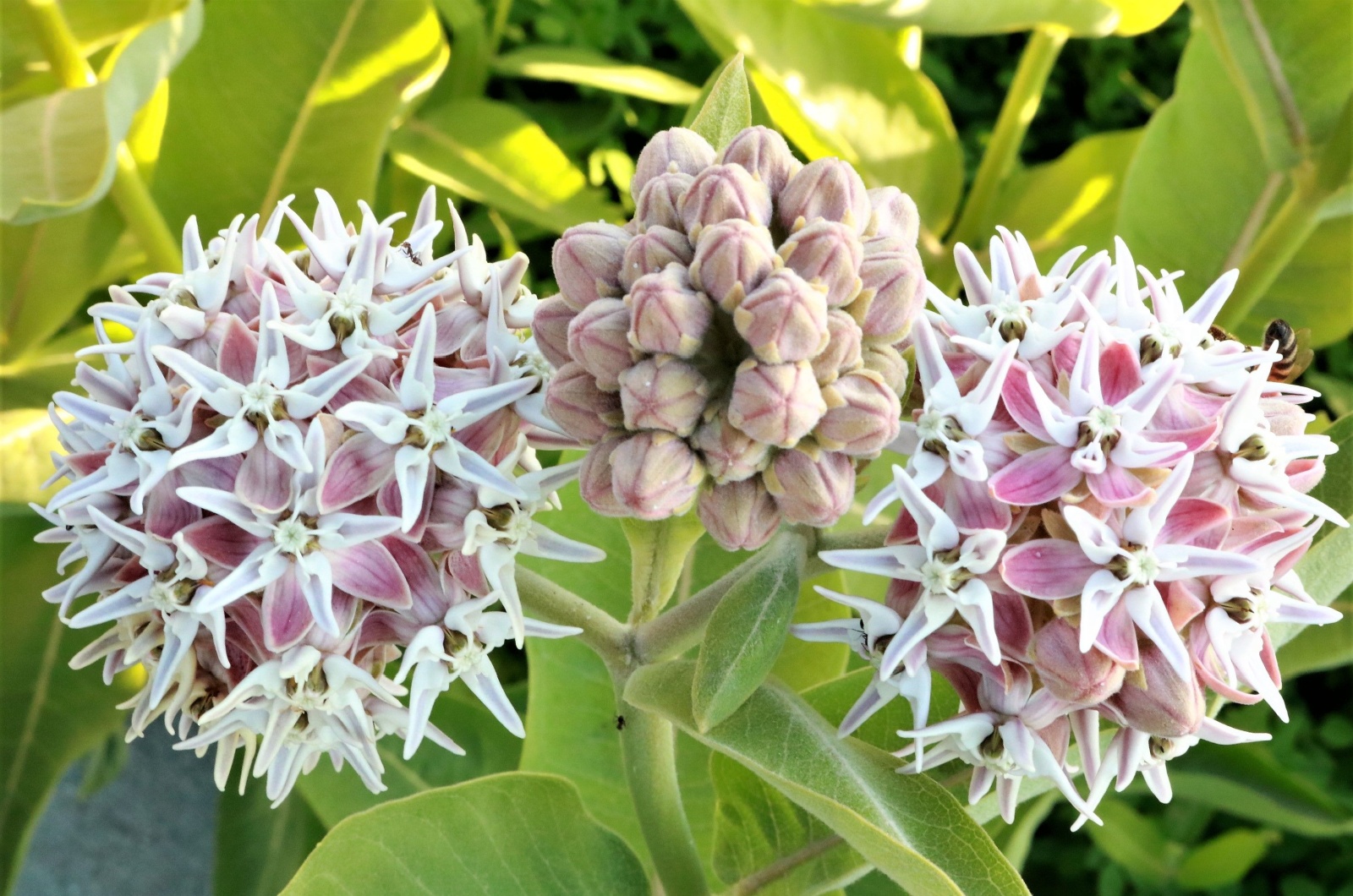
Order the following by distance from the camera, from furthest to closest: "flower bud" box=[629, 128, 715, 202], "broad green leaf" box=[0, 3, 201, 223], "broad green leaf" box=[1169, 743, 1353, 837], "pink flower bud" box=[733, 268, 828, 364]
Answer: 1. "broad green leaf" box=[1169, 743, 1353, 837]
2. "broad green leaf" box=[0, 3, 201, 223]
3. "flower bud" box=[629, 128, 715, 202]
4. "pink flower bud" box=[733, 268, 828, 364]

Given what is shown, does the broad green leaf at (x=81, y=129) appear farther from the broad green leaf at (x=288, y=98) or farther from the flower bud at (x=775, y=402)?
the flower bud at (x=775, y=402)

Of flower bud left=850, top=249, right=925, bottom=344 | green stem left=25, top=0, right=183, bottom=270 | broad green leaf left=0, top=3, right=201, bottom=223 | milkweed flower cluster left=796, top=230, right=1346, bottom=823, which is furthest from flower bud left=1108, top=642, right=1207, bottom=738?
green stem left=25, top=0, right=183, bottom=270

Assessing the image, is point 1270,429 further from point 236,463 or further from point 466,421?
point 236,463

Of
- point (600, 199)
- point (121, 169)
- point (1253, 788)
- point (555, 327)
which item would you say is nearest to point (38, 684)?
point (121, 169)

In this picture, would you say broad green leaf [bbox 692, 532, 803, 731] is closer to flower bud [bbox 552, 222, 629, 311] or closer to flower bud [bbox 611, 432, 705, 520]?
flower bud [bbox 611, 432, 705, 520]

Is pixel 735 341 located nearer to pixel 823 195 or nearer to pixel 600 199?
pixel 823 195

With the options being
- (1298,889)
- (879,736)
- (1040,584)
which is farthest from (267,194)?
(1298,889)
